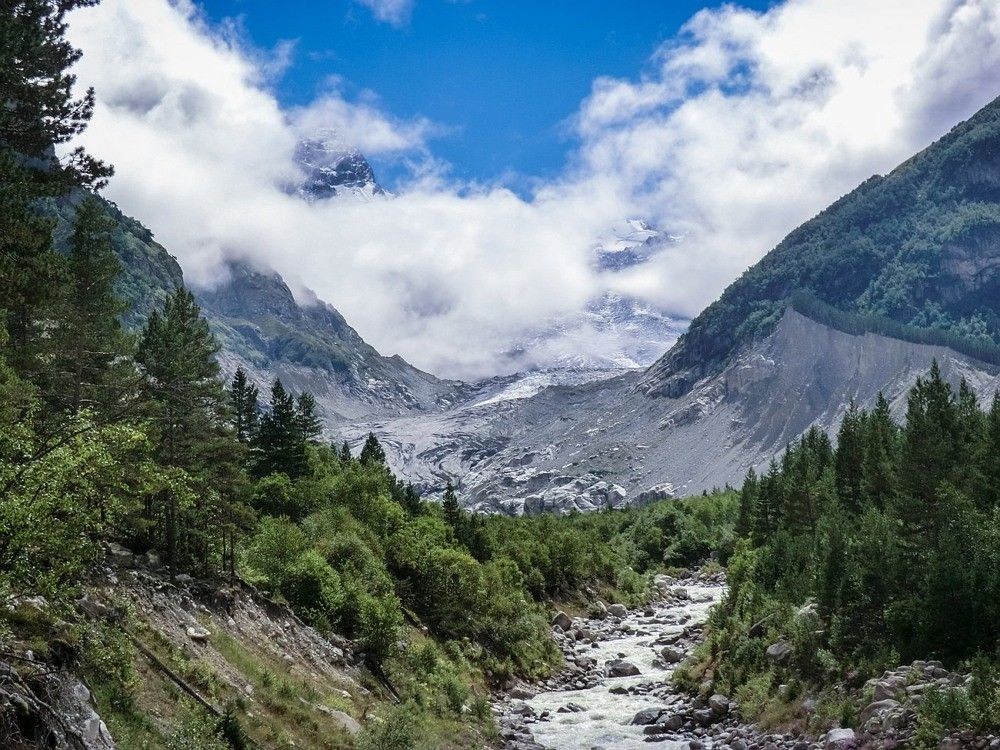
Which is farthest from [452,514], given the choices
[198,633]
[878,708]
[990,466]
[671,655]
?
[878,708]

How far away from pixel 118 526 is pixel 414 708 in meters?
13.2

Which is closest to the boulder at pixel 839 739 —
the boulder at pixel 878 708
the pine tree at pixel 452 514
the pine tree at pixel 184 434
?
the boulder at pixel 878 708

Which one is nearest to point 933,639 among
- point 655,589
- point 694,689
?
point 694,689

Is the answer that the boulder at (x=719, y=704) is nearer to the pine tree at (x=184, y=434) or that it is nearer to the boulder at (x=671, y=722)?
the boulder at (x=671, y=722)

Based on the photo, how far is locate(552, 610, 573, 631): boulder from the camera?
57.9m

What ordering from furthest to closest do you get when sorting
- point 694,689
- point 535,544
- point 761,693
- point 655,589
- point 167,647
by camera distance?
point 655,589 → point 535,544 → point 694,689 → point 761,693 → point 167,647

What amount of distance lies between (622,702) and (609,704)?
2.30 feet

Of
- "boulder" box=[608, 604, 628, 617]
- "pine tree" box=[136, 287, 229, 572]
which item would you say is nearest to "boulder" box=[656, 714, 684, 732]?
"pine tree" box=[136, 287, 229, 572]

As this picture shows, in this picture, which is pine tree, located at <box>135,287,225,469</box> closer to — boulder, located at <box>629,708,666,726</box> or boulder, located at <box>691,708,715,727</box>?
boulder, located at <box>629,708,666,726</box>

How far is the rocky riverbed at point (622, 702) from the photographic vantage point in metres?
33.4

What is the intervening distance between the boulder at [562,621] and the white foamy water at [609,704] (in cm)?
283

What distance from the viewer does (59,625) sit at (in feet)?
57.1

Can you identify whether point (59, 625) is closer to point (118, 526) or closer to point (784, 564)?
point (118, 526)

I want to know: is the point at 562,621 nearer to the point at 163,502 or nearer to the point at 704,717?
the point at 704,717
